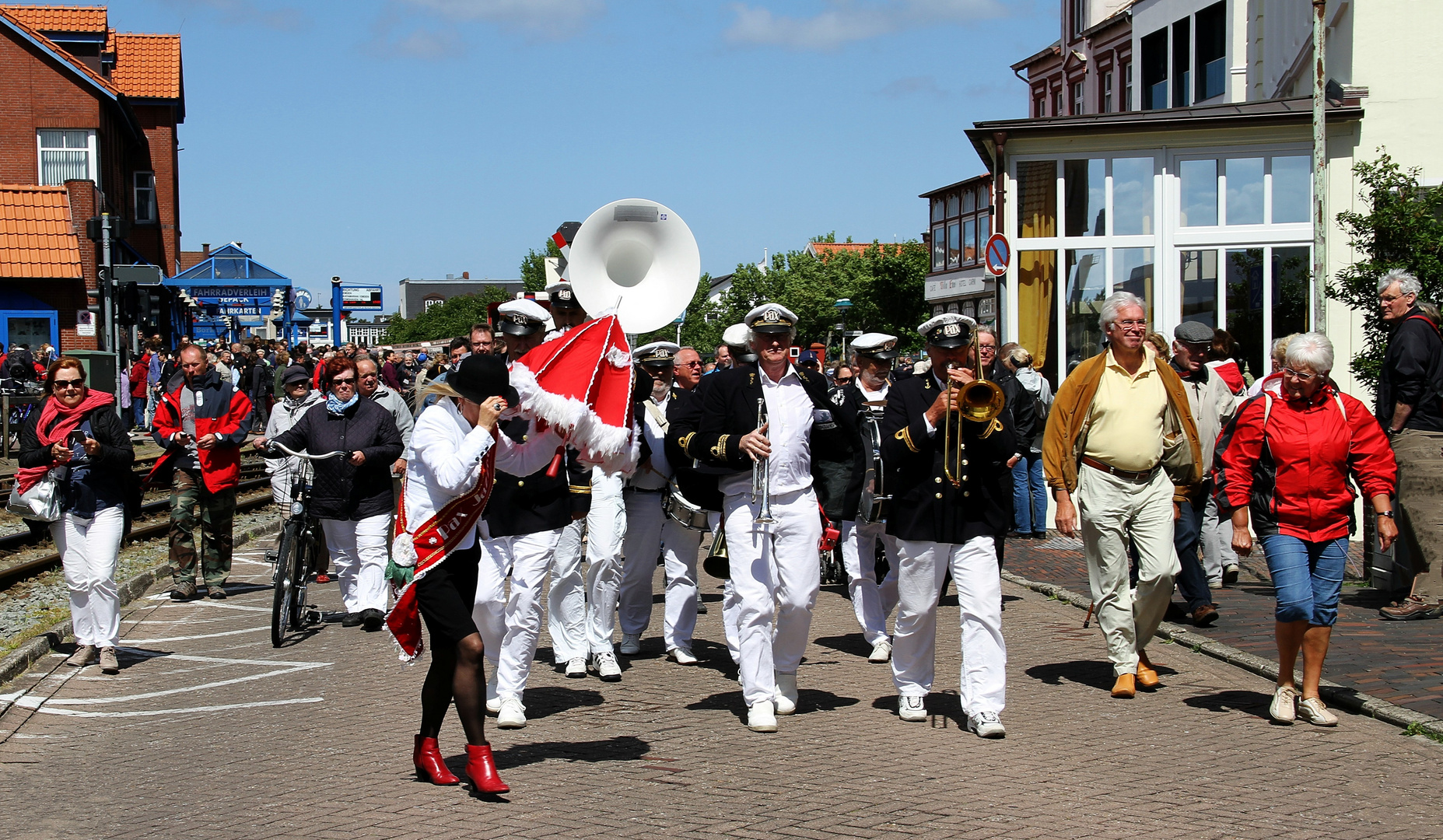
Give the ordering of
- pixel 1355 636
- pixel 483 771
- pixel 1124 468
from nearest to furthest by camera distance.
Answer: pixel 483 771
pixel 1124 468
pixel 1355 636

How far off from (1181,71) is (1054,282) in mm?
27076

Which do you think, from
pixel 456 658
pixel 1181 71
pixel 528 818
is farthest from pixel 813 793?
pixel 1181 71

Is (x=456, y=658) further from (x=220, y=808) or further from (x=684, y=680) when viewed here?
(x=684, y=680)

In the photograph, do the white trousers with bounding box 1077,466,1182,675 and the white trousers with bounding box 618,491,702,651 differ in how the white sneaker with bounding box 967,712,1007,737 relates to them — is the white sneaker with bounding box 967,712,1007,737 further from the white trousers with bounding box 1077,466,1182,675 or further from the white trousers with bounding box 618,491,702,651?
the white trousers with bounding box 618,491,702,651

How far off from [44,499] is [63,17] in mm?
43683

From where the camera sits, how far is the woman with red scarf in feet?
28.1

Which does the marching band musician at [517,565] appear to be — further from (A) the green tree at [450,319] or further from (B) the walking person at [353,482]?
(A) the green tree at [450,319]

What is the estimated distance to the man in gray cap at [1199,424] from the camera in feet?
30.1

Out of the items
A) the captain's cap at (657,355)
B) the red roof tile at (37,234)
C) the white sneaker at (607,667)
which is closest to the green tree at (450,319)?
the red roof tile at (37,234)

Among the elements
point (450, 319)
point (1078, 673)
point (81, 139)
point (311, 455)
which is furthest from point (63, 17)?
point (450, 319)

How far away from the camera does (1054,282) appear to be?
1673 cm

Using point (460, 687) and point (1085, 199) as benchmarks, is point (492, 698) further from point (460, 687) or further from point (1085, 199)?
point (1085, 199)

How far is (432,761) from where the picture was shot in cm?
575

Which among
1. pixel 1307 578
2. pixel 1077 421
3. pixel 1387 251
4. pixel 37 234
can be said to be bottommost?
pixel 1307 578
